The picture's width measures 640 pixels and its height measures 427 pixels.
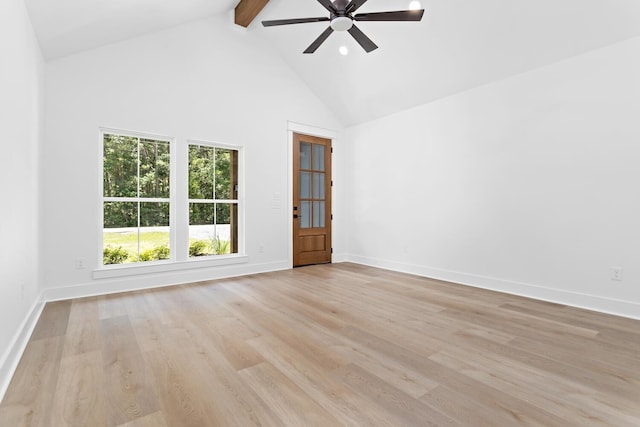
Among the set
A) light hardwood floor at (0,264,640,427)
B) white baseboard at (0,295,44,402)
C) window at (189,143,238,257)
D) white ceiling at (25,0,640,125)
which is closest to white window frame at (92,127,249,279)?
window at (189,143,238,257)

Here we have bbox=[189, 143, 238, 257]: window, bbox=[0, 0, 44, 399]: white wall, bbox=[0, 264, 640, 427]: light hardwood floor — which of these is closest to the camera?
bbox=[0, 264, 640, 427]: light hardwood floor

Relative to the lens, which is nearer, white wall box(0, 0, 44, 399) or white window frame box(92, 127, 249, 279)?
white wall box(0, 0, 44, 399)

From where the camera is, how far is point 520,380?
1903mm

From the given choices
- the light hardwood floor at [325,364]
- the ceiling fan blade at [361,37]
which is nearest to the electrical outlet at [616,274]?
the light hardwood floor at [325,364]

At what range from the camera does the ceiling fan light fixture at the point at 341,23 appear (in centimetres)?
296

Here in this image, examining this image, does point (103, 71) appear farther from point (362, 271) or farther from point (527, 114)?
point (527, 114)

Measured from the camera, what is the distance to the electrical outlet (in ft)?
10.1

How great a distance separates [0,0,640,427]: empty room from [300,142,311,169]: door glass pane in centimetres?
6

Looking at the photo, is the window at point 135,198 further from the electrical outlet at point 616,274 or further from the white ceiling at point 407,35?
the electrical outlet at point 616,274

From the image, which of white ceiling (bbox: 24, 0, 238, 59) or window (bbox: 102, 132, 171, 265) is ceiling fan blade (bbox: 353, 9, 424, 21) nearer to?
white ceiling (bbox: 24, 0, 238, 59)

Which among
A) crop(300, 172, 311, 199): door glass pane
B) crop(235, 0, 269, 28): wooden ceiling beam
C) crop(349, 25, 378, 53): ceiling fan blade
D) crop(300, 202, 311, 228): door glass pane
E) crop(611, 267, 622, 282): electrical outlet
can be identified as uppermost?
crop(235, 0, 269, 28): wooden ceiling beam

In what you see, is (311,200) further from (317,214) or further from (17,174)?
(17,174)

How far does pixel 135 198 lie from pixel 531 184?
16.2 feet

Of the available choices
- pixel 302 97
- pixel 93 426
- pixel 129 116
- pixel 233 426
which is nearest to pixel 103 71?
pixel 129 116
